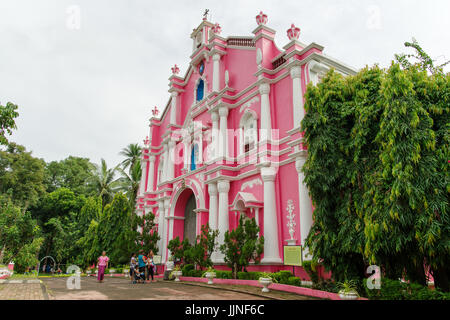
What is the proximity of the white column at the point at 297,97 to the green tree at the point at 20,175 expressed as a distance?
92.7ft

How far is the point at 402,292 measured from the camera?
293 inches

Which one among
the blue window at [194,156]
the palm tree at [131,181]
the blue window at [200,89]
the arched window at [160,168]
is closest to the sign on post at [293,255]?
the blue window at [194,156]

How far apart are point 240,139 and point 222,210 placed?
3586mm

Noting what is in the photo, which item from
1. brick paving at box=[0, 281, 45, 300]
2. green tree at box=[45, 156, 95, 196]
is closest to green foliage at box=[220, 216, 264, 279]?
brick paving at box=[0, 281, 45, 300]

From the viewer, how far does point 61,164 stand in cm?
4156

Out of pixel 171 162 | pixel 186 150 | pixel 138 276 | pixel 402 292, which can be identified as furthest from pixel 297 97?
pixel 171 162

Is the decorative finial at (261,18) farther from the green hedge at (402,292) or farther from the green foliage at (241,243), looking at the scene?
the green hedge at (402,292)

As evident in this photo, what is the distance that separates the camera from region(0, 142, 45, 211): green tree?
30.8 metres

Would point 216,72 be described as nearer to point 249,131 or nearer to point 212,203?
point 249,131

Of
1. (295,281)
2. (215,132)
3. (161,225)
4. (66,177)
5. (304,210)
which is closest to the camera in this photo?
(295,281)

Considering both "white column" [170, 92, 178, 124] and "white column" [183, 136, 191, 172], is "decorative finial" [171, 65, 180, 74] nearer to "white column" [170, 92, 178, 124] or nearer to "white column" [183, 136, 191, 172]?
"white column" [170, 92, 178, 124]

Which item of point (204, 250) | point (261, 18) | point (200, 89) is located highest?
point (261, 18)

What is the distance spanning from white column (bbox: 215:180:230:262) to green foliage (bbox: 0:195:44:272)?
15.9m
